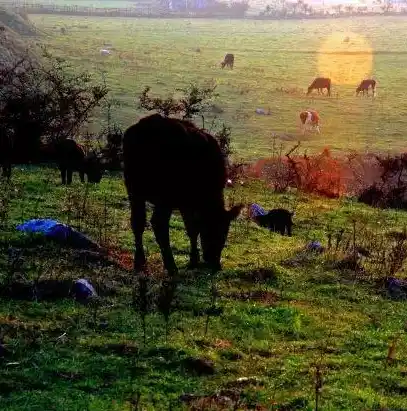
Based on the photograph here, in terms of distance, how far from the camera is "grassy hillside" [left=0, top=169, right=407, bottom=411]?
6.04m

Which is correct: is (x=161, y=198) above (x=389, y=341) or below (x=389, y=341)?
above

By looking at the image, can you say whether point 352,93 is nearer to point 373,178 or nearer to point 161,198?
point 373,178

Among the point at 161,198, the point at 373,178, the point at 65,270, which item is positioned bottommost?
the point at 373,178

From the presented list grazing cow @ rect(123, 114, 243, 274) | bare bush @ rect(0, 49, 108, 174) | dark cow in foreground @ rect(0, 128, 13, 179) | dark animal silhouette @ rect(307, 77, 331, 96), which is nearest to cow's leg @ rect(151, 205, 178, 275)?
grazing cow @ rect(123, 114, 243, 274)

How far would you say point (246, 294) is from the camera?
9203 mm

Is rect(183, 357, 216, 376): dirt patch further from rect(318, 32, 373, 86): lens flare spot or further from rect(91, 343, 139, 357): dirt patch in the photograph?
rect(318, 32, 373, 86): lens flare spot

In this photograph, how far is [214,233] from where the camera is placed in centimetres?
1031

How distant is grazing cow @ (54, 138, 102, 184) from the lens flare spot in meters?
37.2

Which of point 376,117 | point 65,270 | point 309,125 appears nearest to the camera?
point 65,270

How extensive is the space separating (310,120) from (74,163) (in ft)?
60.6

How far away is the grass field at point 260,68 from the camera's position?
33625mm

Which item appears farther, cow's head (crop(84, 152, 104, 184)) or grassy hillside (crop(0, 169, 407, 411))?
cow's head (crop(84, 152, 104, 184))

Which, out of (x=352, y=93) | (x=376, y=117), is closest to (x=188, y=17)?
(x=352, y=93)

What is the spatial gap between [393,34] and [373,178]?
7329 centimetres
